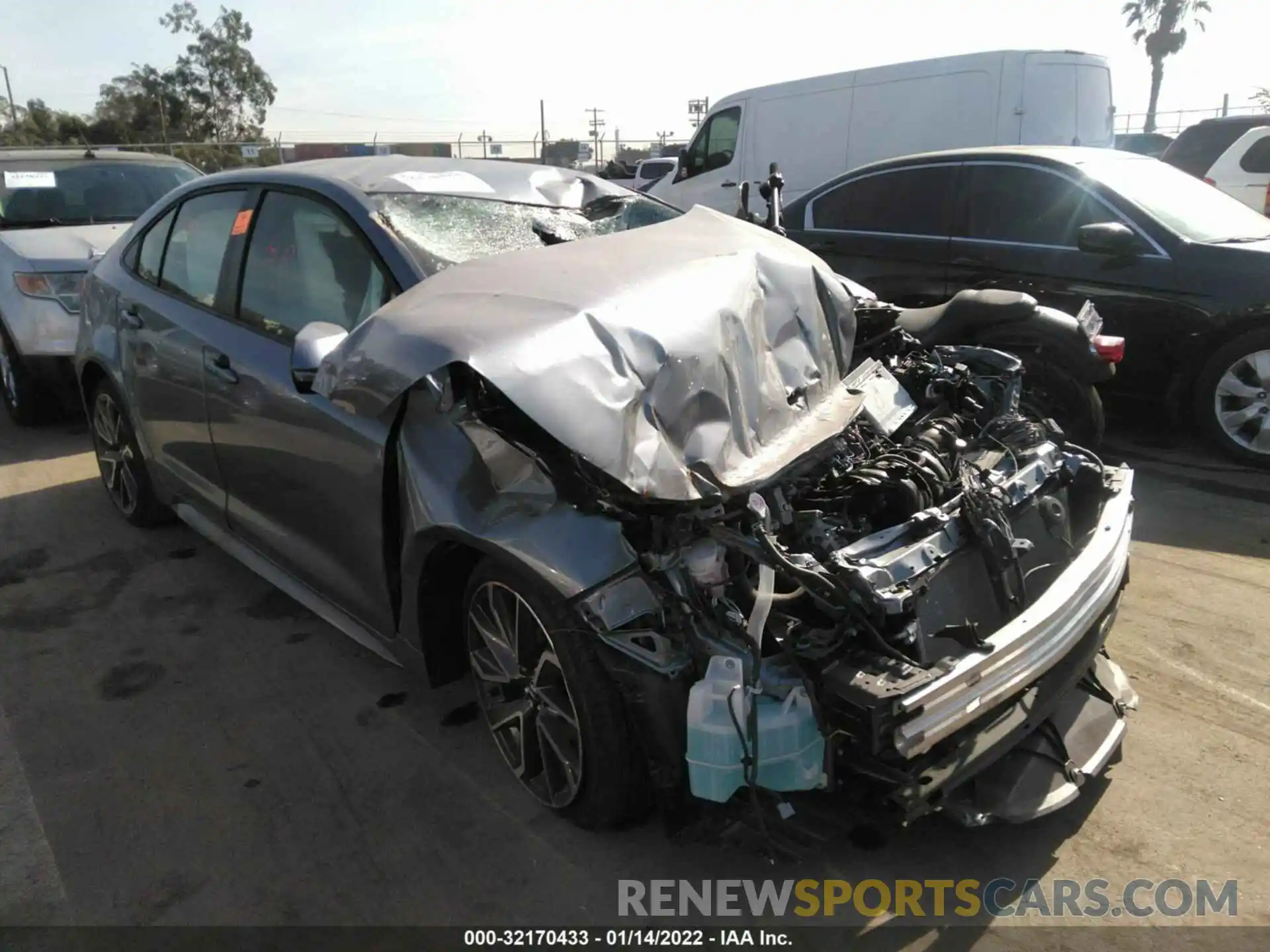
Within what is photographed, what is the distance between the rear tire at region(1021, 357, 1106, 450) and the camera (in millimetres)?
4348

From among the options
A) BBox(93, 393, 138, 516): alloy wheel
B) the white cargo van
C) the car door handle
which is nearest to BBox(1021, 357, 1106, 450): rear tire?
the car door handle

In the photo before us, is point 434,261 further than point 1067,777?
Yes

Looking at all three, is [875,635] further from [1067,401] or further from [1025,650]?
[1067,401]

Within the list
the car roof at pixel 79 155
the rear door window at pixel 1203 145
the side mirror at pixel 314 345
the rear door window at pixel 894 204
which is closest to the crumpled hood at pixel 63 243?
the car roof at pixel 79 155

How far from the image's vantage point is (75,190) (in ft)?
Answer: 25.2

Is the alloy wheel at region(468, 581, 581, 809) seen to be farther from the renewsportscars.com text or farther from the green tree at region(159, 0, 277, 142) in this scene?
the green tree at region(159, 0, 277, 142)

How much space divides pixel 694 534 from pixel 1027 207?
4.73 meters

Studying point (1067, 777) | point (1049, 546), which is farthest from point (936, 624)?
point (1049, 546)

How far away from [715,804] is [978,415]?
191 cm

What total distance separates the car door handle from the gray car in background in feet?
11.5

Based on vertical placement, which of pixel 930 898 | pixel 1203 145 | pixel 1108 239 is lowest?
pixel 930 898

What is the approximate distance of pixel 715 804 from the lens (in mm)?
2375

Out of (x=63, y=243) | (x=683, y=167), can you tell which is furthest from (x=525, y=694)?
(x=683, y=167)

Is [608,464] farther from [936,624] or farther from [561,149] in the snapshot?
[561,149]
